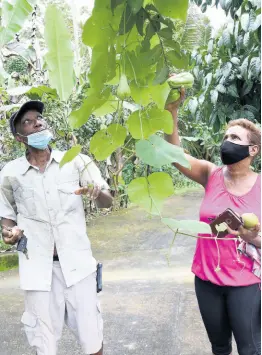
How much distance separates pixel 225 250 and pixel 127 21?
3.71 feet

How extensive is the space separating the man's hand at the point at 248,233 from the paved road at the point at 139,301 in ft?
4.35

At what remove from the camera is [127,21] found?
61 cm

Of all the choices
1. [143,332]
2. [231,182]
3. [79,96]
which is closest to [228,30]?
[231,182]

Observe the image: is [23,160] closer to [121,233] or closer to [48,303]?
[48,303]

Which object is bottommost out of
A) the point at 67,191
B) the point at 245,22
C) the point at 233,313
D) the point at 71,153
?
the point at 233,313

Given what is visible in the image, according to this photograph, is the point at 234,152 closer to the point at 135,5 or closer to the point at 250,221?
the point at 250,221

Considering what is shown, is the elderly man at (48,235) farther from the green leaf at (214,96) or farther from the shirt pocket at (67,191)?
the green leaf at (214,96)

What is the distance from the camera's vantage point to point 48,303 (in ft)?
5.97

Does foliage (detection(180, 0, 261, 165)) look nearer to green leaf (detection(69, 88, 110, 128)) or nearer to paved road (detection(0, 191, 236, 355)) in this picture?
green leaf (detection(69, 88, 110, 128))

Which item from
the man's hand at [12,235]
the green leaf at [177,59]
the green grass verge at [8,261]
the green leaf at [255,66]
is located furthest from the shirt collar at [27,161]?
the green grass verge at [8,261]

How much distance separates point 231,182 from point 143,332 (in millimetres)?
1456

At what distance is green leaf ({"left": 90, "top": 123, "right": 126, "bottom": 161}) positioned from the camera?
703mm

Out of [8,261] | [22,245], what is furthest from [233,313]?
[8,261]

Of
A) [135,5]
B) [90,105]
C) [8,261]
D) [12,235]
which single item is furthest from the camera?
[8,261]
